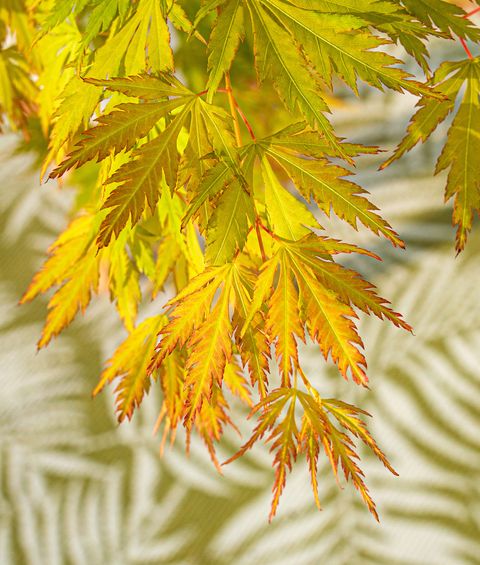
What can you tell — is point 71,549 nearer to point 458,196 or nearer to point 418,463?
point 418,463

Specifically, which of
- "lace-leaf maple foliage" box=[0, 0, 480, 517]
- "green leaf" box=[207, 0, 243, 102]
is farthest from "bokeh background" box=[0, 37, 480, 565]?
"green leaf" box=[207, 0, 243, 102]

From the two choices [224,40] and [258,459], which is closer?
[224,40]

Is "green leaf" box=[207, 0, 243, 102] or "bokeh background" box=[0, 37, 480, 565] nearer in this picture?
"green leaf" box=[207, 0, 243, 102]

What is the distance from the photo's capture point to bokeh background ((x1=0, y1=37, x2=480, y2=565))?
0.98m

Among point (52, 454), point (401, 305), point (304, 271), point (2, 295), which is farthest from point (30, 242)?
point (304, 271)

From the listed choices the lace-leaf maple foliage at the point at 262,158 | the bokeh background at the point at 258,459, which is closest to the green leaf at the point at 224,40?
the lace-leaf maple foliage at the point at 262,158

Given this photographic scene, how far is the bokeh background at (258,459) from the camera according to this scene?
3.23ft

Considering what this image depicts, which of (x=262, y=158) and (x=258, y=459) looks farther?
(x=258, y=459)

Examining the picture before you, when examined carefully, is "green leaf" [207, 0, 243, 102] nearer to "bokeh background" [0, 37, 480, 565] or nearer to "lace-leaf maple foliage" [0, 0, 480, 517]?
"lace-leaf maple foliage" [0, 0, 480, 517]

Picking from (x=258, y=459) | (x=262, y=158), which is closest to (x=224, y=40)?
(x=262, y=158)

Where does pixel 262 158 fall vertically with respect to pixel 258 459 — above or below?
Result: above

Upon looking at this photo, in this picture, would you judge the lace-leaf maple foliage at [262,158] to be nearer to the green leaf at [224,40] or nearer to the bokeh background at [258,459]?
the green leaf at [224,40]

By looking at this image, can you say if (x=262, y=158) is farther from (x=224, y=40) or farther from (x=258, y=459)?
(x=258, y=459)

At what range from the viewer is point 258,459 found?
3.36 feet
